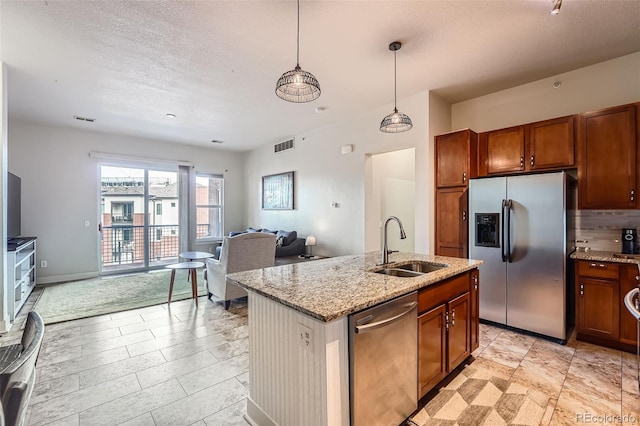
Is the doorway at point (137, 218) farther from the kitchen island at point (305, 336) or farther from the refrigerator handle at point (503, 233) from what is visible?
the refrigerator handle at point (503, 233)

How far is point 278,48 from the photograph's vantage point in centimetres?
286

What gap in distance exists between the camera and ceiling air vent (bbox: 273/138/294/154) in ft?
21.0

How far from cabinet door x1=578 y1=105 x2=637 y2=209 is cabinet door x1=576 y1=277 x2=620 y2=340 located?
2.63 feet

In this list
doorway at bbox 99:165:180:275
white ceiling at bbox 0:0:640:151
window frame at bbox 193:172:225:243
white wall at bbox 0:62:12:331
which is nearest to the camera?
white ceiling at bbox 0:0:640:151

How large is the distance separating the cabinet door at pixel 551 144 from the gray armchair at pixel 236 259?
3444 millimetres

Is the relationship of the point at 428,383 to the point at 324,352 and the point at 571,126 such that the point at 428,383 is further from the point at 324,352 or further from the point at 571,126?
the point at 571,126

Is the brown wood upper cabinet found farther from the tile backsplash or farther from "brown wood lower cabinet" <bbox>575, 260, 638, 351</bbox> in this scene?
"brown wood lower cabinet" <bbox>575, 260, 638, 351</bbox>

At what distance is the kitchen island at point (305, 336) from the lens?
138 centimetres

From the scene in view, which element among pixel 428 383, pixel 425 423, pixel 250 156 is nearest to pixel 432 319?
pixel 428 383

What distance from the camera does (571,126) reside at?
309 cm

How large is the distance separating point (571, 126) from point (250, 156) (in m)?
6.62

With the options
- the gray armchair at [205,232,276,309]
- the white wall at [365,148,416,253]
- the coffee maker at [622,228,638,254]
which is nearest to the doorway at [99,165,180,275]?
the gray armchair at [205,232,276,309]

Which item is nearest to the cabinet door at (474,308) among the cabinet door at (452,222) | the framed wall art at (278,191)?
the cabinet door at (452,222)

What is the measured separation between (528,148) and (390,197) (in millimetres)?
2469
